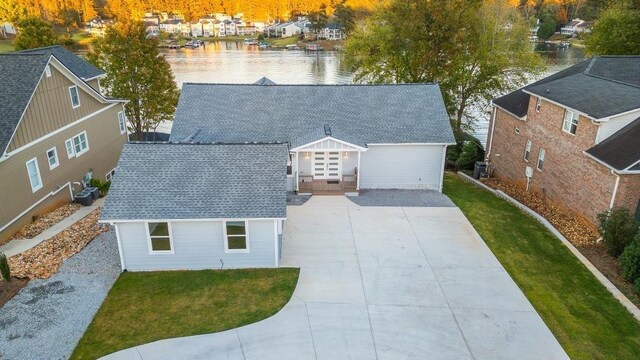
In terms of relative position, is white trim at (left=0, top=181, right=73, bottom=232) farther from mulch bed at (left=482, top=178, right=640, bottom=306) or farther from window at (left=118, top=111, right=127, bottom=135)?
mulch bed at (left=482, top=178, right=640, bottom=306)

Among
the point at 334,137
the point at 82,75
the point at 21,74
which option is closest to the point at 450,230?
the point at 334,137

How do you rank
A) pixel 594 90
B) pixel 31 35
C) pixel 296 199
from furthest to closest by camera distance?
pixel 31 35
pixel 296 199
pixel 594 90

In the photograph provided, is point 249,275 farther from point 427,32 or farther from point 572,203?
point 427,32

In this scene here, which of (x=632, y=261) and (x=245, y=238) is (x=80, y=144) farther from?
(x=632, y=261)

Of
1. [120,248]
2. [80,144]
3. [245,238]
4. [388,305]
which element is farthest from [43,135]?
[388,305]

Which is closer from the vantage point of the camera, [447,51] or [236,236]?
[236,236]

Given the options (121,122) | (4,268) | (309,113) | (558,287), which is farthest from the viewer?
(121,122)

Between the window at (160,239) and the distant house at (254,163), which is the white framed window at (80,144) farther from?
the window at (160,239)
